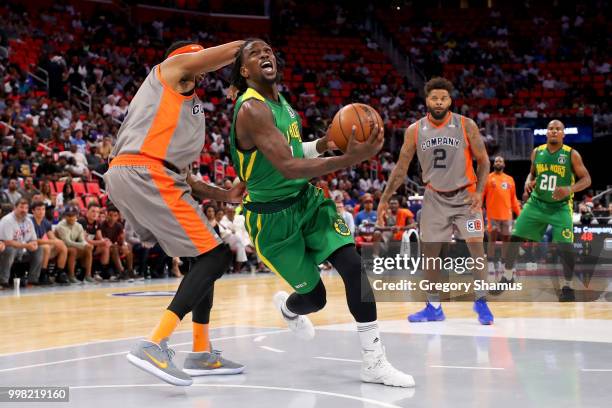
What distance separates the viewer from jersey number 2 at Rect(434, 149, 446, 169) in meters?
6.82

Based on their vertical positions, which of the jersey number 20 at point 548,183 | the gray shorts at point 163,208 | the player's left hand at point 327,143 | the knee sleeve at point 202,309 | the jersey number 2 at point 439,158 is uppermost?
the jersey number 2 at point 439,158

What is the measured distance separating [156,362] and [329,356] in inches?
53.5

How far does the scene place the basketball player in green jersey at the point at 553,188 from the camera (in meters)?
8.19

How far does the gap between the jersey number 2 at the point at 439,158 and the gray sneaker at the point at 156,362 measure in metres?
3.39

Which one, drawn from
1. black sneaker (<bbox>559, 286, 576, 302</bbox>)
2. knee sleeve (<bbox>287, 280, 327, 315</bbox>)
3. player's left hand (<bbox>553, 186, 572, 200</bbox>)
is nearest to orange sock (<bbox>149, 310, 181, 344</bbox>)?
knee sleeve (<bbox>287, 280, 327, 315</bbox>)

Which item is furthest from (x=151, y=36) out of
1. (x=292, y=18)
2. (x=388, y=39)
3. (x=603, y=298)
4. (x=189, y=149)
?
(x=189, y=149)

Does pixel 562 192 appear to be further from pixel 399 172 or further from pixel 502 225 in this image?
pixel 502 225

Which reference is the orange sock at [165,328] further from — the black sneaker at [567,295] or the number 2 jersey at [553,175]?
the black sneaker at [567,295]

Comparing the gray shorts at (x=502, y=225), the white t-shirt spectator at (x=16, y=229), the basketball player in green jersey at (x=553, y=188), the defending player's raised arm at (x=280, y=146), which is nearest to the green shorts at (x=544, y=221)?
the basketball player in green jersey at (x=553, y=188)

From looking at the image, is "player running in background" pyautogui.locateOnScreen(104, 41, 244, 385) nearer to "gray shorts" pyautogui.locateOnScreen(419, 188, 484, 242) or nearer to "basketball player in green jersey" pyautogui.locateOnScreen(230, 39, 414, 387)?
"basketball player in green jersey" pyautogui.locateOnScreen(230, 39, 414, 387)

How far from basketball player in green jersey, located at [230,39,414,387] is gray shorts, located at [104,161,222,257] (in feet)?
1.12

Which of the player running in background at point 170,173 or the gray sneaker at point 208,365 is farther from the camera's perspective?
the gray sneaker at point 208,365

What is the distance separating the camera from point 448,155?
681 centimetres

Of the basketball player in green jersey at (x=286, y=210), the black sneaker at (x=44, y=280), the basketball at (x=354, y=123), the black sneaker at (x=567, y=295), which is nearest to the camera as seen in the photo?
the basketball at (x=354, y=123)
